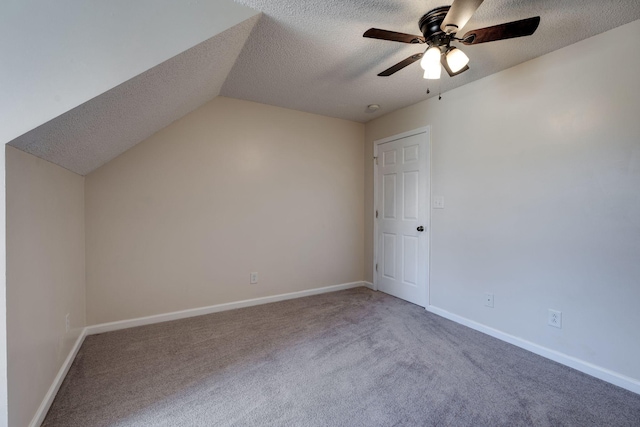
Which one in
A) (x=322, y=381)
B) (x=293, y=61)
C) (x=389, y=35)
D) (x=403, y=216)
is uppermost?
(x=293, y=61)

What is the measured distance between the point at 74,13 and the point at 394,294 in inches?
142

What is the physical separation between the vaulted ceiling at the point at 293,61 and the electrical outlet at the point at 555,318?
1.98 m

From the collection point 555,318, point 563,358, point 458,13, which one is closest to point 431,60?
point 458,13

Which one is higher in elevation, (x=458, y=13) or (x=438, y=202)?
(x=458, y=13)

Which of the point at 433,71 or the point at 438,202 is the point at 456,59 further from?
the point at 438,202

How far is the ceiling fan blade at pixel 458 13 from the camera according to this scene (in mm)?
1315

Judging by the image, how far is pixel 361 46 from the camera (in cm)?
203

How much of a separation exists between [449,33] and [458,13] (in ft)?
0.77

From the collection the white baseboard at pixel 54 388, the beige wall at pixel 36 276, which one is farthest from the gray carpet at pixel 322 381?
the beige wall at pixel 36 276

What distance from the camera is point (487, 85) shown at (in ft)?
8.24

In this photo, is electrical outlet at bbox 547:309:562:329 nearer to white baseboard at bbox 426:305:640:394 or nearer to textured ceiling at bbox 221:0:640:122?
white baseboard at bbox 426:305:640:394

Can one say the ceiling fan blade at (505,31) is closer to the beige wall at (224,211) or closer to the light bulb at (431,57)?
the light bulb at (431,57)

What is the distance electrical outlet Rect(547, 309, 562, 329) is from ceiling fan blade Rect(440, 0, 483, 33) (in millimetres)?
2125

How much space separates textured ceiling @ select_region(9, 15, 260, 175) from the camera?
1.39 meters
